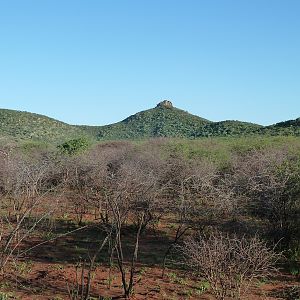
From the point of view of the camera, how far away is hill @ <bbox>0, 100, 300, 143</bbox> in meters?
57.1

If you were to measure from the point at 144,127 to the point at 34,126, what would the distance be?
16.0 meters

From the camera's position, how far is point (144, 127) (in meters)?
68.7

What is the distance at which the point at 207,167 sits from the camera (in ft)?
83.4

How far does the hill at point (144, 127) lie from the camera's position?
57144 mm

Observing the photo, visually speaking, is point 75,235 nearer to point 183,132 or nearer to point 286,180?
point 286,180

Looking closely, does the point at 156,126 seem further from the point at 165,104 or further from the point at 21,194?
the point at 21,194

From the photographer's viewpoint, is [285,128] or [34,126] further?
[34,126]

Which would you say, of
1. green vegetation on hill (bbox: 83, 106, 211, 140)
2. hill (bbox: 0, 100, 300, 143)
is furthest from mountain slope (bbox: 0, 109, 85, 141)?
green vegetation on hill (bbox: 83, 106, 211, 140)

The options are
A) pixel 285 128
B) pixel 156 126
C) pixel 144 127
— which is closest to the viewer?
pixel 285 128

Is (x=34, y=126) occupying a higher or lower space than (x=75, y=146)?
higher

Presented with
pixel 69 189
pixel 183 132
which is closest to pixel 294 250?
pixel 69 189

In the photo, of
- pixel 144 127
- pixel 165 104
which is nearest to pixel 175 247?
pixel 144 127

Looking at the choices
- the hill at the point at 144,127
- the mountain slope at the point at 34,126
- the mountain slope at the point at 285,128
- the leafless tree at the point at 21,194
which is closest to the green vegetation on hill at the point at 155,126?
the hill at the point at 144,127

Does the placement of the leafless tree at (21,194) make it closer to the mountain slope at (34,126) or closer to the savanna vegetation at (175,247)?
the savanna vegetation at (175,247)
